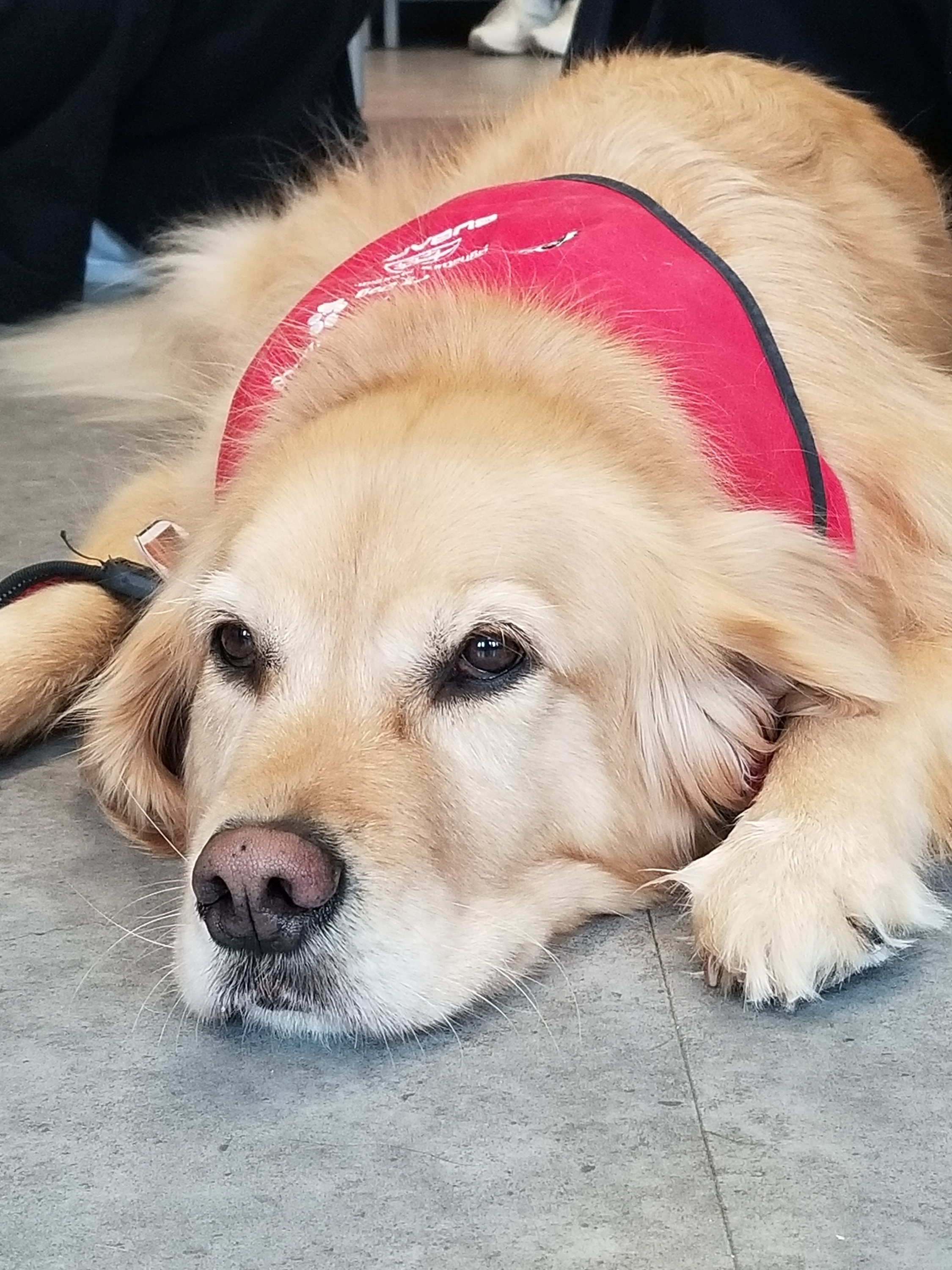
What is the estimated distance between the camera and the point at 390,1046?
1.46 m

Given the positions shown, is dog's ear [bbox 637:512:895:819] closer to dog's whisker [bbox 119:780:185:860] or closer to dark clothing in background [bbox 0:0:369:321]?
dog's whisker [bbox 119:780:185:860]

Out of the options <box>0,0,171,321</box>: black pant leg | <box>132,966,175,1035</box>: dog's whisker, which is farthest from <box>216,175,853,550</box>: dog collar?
<box>0,0,171,321</box>: black pant leg

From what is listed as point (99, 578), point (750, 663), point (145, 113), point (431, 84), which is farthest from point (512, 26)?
point (750, 663)

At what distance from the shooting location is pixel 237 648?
167 centimetres

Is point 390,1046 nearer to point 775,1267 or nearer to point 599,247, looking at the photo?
point 775,1267

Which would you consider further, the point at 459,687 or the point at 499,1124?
the point at 459,687

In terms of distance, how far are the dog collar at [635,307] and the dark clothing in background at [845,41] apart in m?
1.76

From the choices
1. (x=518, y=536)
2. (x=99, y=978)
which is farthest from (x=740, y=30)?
(x=99, y=978)

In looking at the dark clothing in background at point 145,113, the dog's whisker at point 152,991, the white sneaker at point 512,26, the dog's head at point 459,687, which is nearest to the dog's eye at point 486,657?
the dog's head at point 459,687

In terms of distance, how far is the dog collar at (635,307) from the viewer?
179cm

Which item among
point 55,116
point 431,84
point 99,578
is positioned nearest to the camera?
point 99,578

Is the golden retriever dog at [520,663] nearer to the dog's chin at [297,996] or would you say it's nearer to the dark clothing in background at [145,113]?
the dog's chin at [297,996]

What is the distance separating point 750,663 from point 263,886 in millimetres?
652

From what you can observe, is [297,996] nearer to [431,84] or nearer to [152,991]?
[152,991]
